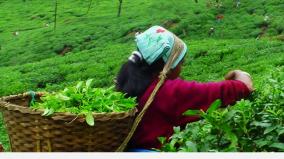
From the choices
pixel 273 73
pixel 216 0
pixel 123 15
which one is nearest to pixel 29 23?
pixel 123 15

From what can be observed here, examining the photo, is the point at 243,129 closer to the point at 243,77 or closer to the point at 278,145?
the point at 278,145

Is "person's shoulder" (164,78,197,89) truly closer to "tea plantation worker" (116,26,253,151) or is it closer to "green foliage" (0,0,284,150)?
"tea plantation worker" (116,26,253,151)

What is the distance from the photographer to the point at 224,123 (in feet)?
9.26

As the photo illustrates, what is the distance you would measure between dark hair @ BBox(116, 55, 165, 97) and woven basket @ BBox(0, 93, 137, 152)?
53 centimetres

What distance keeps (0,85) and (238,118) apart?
760 inches

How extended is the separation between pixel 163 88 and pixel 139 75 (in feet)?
0.95

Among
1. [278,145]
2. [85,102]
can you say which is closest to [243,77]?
[85,102]

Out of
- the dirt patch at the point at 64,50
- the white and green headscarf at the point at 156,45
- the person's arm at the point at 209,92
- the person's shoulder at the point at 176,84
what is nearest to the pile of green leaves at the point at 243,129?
the person's arm at the point at 209,92

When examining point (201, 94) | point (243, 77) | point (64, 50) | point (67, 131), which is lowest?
point (64, 50)

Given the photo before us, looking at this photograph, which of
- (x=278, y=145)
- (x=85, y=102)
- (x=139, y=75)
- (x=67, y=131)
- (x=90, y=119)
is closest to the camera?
(x=278, y=145)

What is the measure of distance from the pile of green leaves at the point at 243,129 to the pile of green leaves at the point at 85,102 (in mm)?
1107

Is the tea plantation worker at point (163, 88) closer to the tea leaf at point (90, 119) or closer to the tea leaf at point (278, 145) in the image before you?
the tea leaf at point (90, 119)

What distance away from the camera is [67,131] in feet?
13.1

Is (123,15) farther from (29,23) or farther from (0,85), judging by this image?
(0,85)
